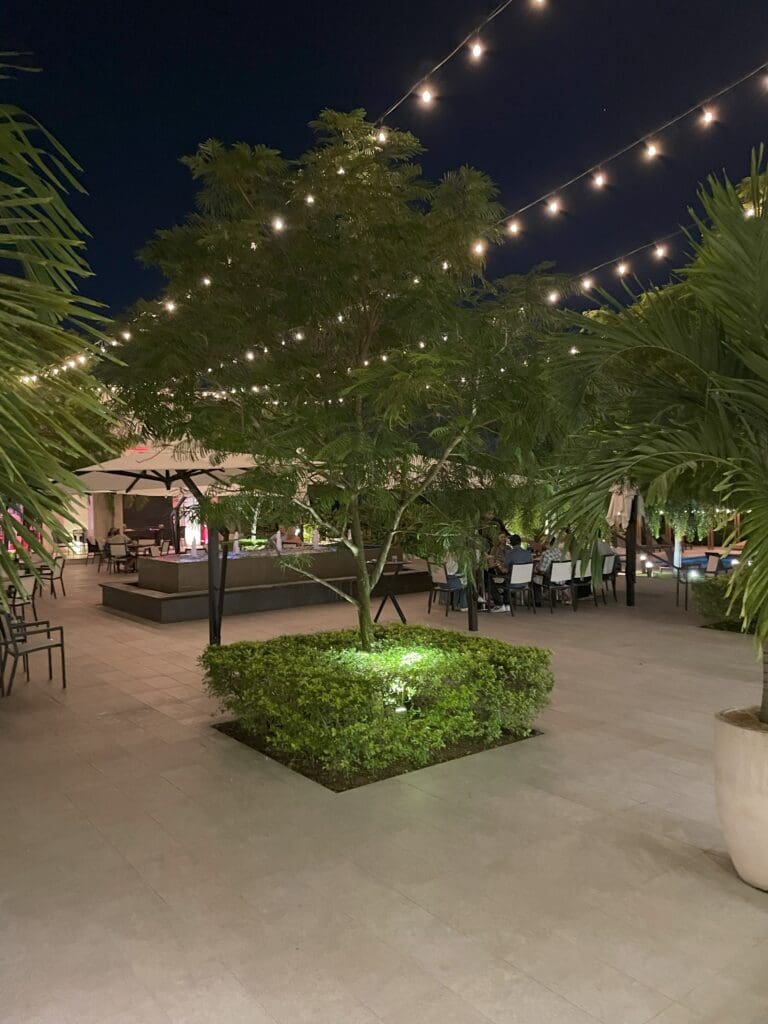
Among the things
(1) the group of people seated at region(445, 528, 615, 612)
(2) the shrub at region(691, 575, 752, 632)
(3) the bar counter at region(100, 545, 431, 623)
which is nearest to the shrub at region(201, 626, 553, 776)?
(2) the shrub at region(691, 575, 752, 632)

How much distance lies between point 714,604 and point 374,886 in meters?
8.37

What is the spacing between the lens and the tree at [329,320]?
5.41 metres

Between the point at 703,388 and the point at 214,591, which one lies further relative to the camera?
the point at 214,591

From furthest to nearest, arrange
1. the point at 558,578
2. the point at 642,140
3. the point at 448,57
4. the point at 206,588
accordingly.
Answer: the point at 206,588, the point at 558,578, the point at 642,140, the point at 448,57

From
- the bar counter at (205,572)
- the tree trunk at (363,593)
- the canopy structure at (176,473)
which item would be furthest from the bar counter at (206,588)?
the tree trunk at (363,593)

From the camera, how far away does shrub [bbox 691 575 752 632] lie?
34.7 ft

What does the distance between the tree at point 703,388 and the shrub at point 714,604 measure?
739 centimetres

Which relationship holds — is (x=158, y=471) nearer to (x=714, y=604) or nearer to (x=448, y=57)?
(x=448, y=57)

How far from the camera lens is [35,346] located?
3.58ft

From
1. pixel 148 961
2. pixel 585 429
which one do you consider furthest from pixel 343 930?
pixel 585 429

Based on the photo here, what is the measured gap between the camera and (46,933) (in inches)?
132

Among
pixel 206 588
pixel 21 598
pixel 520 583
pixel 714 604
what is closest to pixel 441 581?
pixel 520 583

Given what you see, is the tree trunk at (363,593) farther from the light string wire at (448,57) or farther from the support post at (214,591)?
the light string wire at (448,57)

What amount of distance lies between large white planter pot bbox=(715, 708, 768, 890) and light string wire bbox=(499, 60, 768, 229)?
473cm
